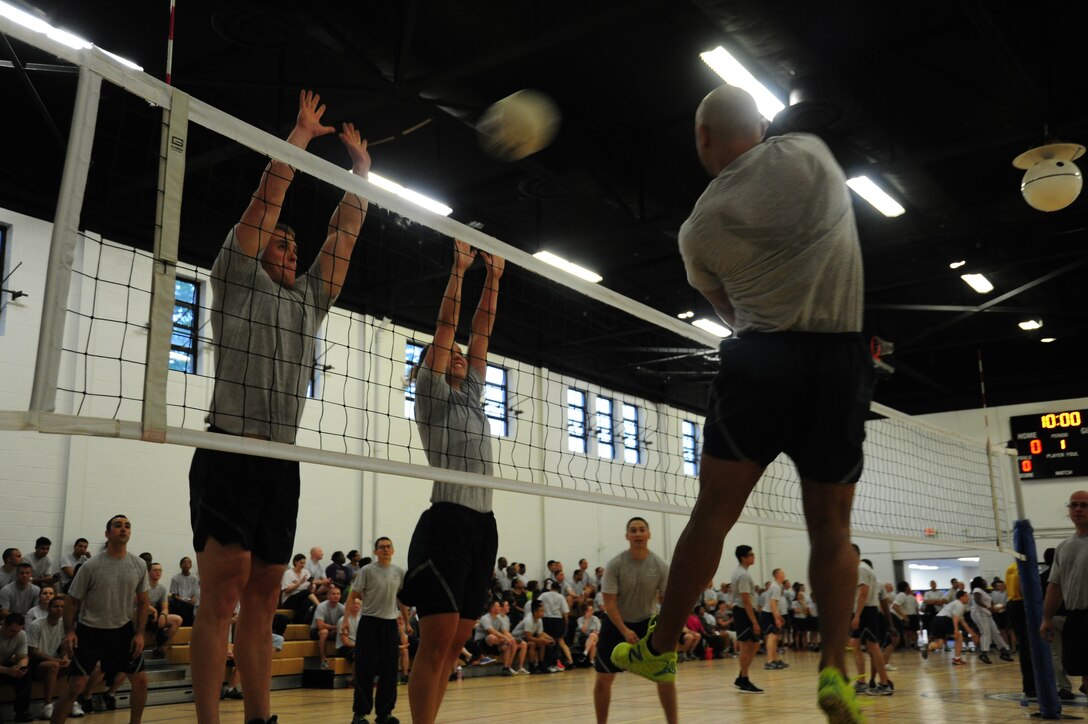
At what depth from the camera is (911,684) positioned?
13.0 metres

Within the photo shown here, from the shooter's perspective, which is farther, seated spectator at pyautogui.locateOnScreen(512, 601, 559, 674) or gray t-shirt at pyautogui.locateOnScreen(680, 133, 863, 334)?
seated spectator at pyautogui.locateOnScreen(512, 601, 559, 674)

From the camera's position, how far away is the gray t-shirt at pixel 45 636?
1015 cm

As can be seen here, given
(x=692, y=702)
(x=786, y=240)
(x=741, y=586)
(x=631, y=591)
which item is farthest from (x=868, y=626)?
(x=786, y=240)

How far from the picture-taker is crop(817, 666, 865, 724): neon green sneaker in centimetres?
238

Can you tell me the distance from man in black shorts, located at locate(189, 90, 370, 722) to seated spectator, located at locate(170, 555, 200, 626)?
434 inches

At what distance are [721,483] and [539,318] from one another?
18.3m

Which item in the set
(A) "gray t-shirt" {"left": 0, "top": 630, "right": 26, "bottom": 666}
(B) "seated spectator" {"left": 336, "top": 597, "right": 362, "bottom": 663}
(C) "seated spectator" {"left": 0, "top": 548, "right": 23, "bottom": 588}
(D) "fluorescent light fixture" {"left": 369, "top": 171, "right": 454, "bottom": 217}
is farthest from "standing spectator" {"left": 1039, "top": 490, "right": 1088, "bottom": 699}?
(C) "seated spectator" {"left": 0, "top": 548, "right": 23, "bottom": 588}

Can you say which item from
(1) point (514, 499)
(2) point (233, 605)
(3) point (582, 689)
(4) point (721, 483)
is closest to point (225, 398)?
(2) point (233, 605)

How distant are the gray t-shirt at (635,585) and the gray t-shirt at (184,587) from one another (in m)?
8.98

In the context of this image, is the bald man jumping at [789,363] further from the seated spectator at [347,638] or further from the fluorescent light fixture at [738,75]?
the seated spectator at [347,638]

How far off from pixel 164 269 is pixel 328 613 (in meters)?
12.0

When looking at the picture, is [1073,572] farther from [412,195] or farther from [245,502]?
[412,195]

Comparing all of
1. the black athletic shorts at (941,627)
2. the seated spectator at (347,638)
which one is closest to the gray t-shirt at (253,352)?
the seated spectator at (347,638)

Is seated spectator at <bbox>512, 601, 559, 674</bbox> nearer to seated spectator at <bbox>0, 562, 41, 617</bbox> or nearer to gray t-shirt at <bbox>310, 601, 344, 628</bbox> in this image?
gray t-shirt at <bbox>310, 601, 344, 628</bbox>
